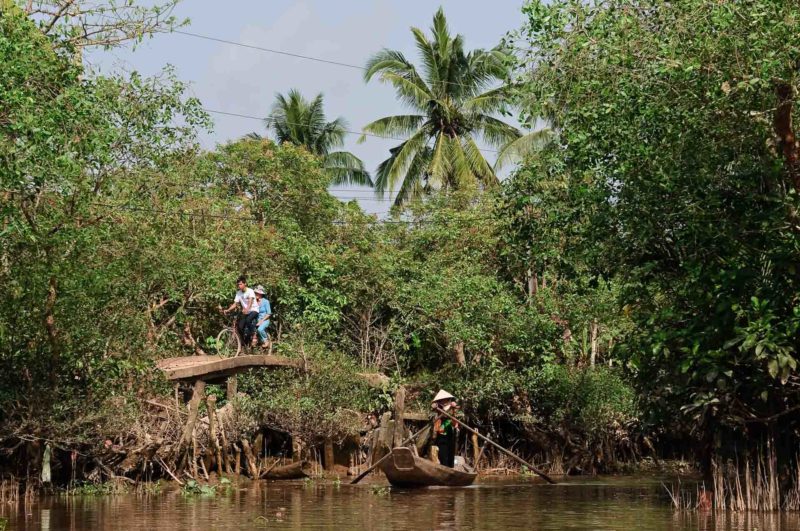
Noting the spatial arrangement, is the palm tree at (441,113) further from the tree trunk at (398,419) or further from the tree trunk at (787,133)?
the tree trunk at (787,133)

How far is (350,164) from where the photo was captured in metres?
39.0

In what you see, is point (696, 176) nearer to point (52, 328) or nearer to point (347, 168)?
point (52, 328)

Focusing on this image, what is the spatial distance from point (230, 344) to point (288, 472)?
276 centimetres

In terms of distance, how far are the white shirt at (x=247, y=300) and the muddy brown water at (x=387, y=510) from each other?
3.23 meters

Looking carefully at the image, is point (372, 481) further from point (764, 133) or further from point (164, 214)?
point (764, 133)

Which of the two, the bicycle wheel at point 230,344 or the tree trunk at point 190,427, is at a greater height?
the bicycle wheel at point 230,344

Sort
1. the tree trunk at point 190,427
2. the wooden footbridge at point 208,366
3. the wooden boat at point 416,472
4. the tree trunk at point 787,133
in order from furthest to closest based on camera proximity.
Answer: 1. the tree trunk at point 190,427
2. the wooden footbridge at point 208,366
3. the wooden boat at point 416,472
4. the tree trunk at point 787,133

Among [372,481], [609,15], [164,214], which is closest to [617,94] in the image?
[609,15]

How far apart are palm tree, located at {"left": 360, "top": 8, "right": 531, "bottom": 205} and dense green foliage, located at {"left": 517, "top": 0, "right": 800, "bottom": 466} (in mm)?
18595

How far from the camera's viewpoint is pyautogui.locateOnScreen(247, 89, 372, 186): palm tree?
38.8 metres

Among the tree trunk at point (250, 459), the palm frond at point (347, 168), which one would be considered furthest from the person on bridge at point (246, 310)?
the palm frond at point (347, 168)

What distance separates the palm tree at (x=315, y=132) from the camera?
38.8 metres

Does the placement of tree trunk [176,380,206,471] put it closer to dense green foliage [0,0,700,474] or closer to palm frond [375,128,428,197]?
dense green foliage [0,0,700,474]

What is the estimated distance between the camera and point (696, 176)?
1338cm
